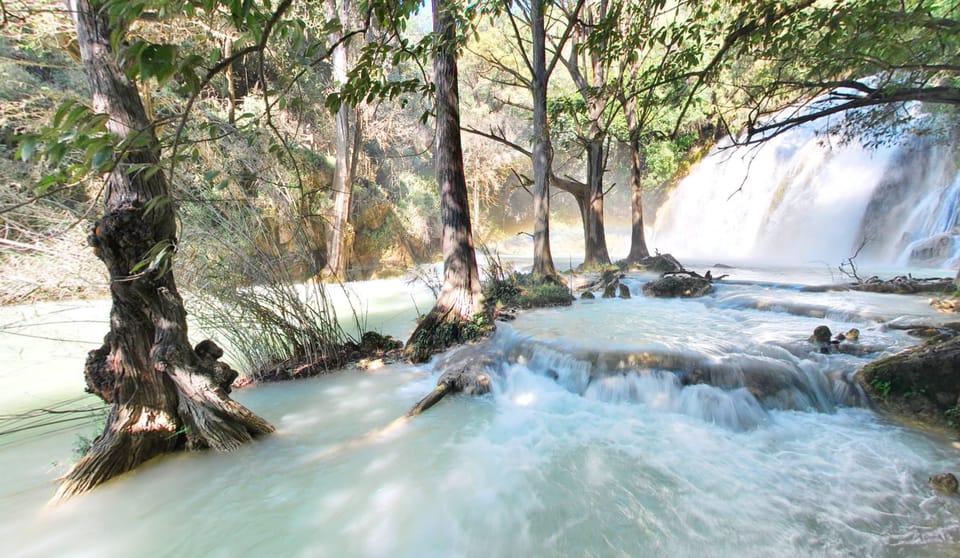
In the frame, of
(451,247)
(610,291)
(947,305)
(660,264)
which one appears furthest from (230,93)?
(947,305)

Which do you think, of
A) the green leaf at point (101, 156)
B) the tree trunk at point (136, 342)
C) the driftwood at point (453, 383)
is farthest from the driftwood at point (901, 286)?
the green leaf at point (101, 156)

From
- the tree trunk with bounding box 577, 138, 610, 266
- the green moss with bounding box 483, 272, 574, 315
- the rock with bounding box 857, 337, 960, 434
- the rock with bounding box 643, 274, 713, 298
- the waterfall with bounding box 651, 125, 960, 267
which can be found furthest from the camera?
the tree trunk with bounding box 577, 138, 610, 266

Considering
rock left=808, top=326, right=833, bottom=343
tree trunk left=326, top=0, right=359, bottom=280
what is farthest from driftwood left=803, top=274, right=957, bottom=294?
tree trunk left=326, top=0, right=359, bottom=280

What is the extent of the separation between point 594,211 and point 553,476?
934cm

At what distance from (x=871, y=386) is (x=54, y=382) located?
30.1ft

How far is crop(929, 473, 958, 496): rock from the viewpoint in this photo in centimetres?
254

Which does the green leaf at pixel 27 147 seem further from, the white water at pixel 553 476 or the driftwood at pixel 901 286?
the driftwood at pixel 901 286

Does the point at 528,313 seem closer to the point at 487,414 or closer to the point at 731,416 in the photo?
the point at 487,414

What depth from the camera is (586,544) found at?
2.39 metres

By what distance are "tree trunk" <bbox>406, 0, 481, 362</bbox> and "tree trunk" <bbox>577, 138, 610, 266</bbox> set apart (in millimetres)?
5867

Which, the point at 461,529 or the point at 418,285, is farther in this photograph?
the point at 418,285

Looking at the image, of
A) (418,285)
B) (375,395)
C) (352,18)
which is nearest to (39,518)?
(375,395)

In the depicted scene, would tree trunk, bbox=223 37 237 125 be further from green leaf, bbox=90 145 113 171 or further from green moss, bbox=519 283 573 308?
green moss, bbox=519 283 573 308

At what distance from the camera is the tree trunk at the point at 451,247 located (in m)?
5.63
